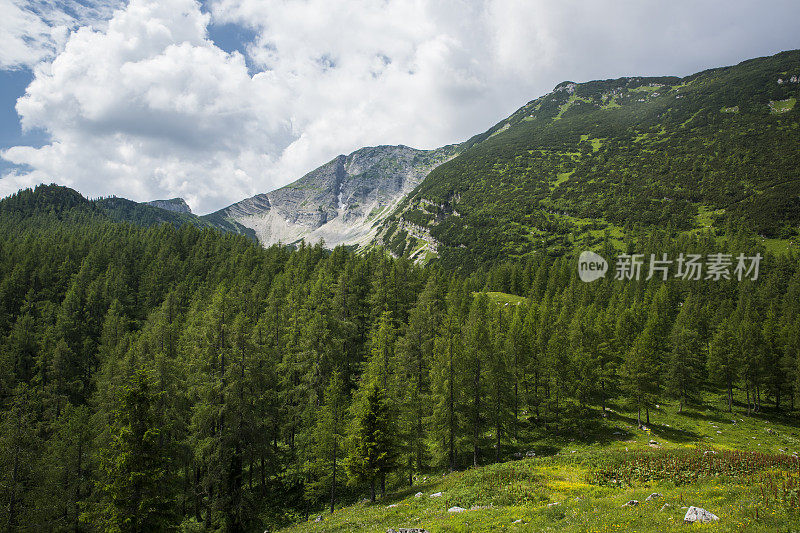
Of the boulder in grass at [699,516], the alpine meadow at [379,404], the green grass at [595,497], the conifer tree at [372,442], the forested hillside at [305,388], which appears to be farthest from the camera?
the forested hillside at [305,388]

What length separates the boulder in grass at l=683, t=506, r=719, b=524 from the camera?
12.9 meters

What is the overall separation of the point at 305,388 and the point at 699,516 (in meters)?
34.3

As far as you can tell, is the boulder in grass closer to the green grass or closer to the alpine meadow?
the alpine meadow

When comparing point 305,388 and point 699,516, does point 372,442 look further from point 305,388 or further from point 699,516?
point 699,516

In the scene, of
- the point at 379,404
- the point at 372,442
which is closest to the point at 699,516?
the point at 379,404

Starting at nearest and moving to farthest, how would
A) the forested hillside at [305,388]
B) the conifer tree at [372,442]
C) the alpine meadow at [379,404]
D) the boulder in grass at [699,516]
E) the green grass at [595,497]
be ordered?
the boulder in grass at [699,516] < the green grass at [595,497] < the alpine meadow at [379,404] < the conifer tree at [372,442] < the forested hillside at [305,388]

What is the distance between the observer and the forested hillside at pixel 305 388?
2914 centimetres

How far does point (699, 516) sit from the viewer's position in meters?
13.1

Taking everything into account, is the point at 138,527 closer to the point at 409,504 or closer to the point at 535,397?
the point at 409,504

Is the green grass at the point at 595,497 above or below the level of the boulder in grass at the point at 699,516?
below

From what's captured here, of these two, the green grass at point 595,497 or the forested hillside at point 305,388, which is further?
the forested hillside at point 305,388

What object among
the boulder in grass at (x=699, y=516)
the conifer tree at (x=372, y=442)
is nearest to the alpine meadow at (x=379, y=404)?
the boulder in grass at (x=699, y=516)

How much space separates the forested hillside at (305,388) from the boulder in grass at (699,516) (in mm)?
19410

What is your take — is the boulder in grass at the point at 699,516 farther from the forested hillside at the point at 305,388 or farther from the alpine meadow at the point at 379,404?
the forested hillside at the point at 305,388
